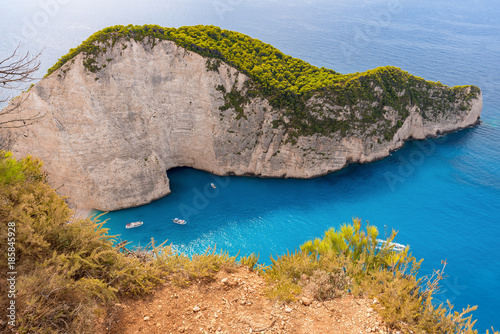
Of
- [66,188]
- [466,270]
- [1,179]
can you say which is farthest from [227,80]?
[466,270]

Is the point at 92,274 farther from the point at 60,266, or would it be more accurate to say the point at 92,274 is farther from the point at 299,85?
the point at 299,85

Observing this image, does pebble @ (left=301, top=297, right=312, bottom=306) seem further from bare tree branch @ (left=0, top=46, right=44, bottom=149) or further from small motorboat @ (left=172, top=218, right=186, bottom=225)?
small motorboat @ (left=172, top=218, right=186, bottom=225)

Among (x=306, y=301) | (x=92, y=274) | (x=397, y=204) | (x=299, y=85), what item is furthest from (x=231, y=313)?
(x=299, y=85)

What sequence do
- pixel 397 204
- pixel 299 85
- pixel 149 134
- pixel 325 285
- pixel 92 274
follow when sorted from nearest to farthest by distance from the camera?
pixel 92 274 → pixel 325 285 → pixel 149 134 → pixel 397 204 → pixel 299 85

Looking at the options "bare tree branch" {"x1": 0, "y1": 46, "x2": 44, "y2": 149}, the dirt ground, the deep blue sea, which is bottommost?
the deep blue sea

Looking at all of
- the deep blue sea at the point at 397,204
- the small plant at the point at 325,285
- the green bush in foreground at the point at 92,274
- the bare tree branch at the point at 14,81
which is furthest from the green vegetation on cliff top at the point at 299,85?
the small plant at the point at 325,285

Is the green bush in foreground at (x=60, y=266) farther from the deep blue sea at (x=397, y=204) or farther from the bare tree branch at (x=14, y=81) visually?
the deep blue sea at (x=397, y=204)

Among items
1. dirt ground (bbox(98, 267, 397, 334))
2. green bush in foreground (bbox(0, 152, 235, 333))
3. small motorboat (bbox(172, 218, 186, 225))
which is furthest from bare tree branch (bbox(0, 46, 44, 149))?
small motorboat (bbox(172, 218, 186, 225))
